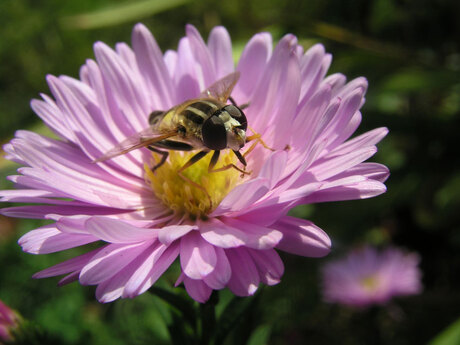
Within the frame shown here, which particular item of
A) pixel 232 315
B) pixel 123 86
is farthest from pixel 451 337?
pixel 123 86

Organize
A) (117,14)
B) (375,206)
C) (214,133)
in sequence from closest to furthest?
1. (214,133)
2. (375,206)
3. (117,14)

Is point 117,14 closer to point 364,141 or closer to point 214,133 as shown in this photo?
point 214,133

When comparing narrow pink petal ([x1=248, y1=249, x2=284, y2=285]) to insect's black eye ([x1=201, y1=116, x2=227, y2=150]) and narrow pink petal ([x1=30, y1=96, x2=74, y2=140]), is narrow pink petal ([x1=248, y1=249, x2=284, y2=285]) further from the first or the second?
narrow pink petal ([x1=30, y1=96, x2=74, y2=140])

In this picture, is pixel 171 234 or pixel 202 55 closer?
pixel 171 234

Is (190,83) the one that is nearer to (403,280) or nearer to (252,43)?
(252,43)

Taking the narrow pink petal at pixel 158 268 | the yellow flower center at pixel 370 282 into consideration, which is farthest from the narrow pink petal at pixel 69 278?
the yellow flower center at pixel 370 282
